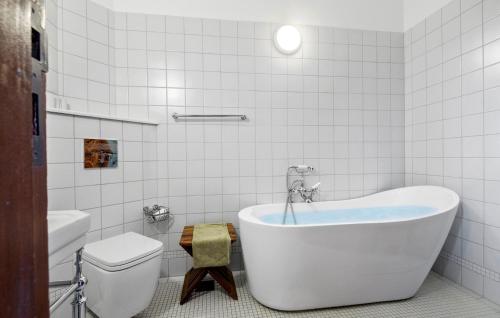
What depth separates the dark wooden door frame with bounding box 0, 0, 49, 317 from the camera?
0.25 meters

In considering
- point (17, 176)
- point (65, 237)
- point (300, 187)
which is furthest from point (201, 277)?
point (17, 176)

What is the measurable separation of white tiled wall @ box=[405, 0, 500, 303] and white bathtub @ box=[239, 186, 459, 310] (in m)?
0.36

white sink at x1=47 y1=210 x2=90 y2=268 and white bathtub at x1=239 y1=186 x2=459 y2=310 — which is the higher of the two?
white sink at x1=47 y1=210 x2=90 y2=268

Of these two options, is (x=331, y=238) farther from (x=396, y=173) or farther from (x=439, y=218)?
(x=396, y=173)

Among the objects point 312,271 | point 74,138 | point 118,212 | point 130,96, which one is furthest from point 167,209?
point 312,271

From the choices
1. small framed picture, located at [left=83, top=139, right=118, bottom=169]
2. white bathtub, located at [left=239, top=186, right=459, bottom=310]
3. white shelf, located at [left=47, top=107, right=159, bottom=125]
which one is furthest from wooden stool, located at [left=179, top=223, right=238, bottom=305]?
white shelf, located at [left=47, top=107, right=159, bottom=125]

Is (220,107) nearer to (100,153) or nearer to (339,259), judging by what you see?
(100,153)

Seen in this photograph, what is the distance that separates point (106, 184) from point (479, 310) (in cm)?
278

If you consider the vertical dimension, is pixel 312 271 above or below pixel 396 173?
below

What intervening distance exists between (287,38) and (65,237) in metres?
2.20

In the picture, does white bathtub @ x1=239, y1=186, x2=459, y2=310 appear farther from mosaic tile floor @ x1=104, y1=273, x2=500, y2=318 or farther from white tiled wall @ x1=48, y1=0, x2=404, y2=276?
white tiled wall @ x1=48, y1=0, x2=404, y2=276

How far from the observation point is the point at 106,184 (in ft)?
5.91

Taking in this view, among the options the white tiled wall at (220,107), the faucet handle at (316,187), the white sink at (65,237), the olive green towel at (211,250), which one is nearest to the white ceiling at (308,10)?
the white tiled wall at (220,107)

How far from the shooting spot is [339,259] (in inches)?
→ 60.4
